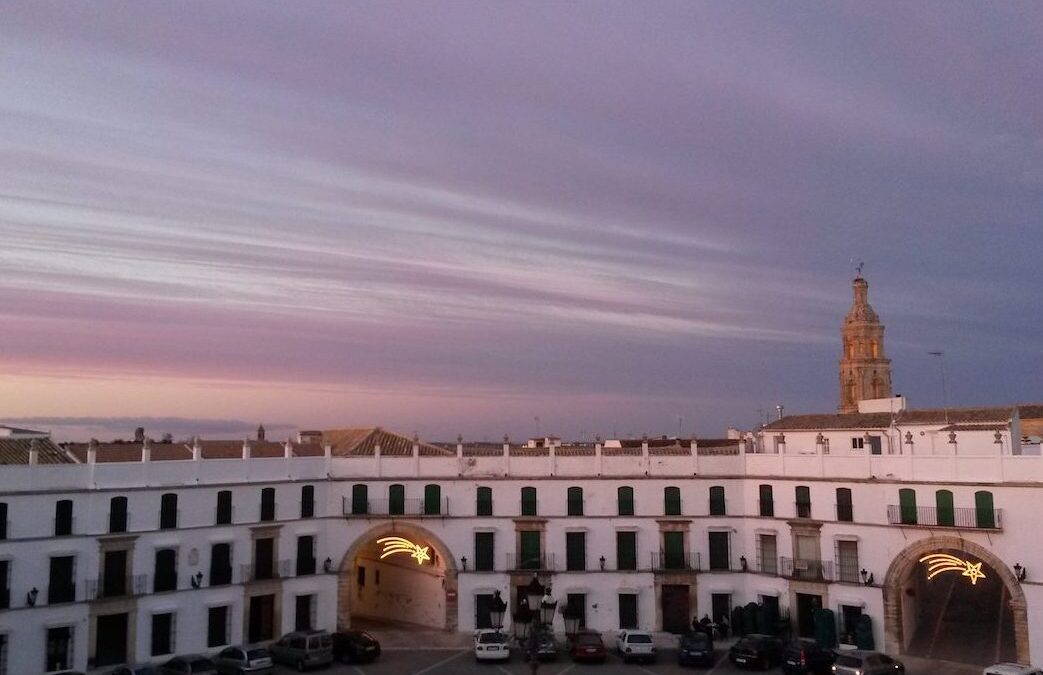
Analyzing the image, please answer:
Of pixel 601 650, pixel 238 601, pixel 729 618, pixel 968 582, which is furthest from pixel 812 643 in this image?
pixel 238 601

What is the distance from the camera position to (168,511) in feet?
133

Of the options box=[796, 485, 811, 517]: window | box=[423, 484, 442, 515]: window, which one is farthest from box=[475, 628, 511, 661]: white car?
box=[796, 485, 811, 517]: window

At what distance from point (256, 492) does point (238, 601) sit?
510 centimetres

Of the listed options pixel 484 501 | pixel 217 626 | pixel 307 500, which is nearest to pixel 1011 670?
pixel 484 501

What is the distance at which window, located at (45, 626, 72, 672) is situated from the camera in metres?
36.5

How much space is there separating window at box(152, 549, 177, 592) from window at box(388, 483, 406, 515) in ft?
34.7

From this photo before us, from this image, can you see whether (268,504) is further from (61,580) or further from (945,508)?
(945,508)

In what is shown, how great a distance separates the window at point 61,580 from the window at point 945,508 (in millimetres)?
37232

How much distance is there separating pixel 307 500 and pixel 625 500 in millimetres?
16213

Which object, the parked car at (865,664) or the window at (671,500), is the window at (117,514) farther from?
the parked car at (865,664)

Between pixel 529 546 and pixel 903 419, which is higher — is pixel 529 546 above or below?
below

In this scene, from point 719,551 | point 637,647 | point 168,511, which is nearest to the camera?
point 637,647

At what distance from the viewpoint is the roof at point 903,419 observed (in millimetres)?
45612

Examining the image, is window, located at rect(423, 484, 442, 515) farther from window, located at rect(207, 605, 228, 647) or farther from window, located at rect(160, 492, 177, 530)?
window, located at rect(160, 492, 177, 530)
